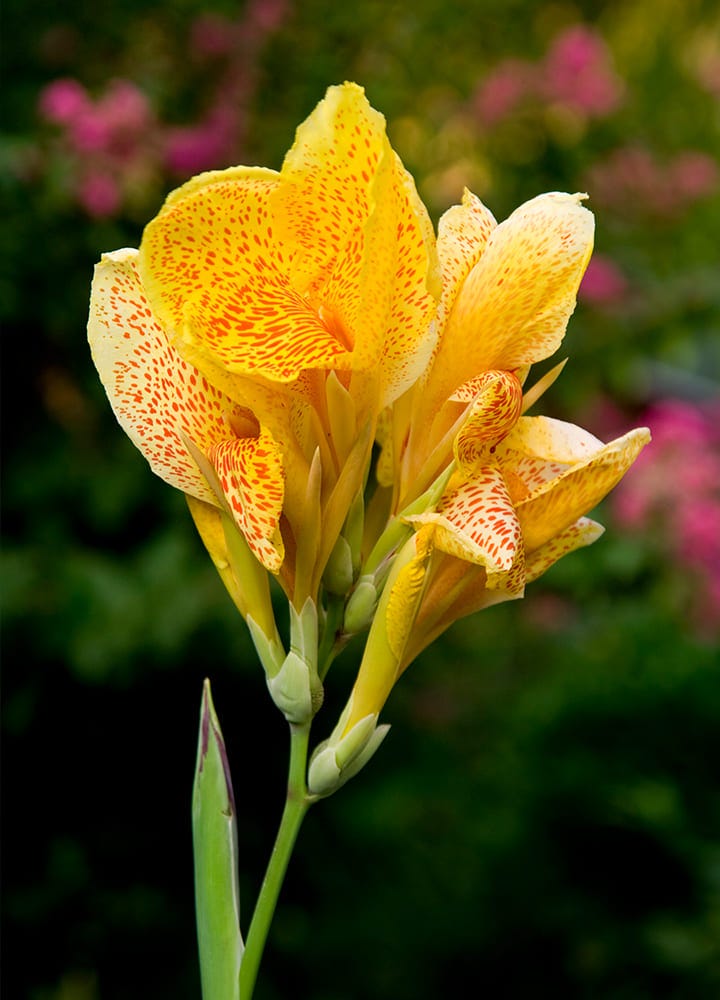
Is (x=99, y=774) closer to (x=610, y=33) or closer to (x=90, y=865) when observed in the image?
(x=90, y=865)

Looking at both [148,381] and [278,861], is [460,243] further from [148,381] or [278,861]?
[278,861]

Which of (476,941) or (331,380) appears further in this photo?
(476,941)

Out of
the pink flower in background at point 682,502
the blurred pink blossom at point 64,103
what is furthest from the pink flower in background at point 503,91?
the blurred pink blossom at point 64,103

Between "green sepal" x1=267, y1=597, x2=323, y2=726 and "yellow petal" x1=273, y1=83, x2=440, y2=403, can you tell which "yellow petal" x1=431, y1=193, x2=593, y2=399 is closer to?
"yellow petal" x1=273, y1=83, x2=440, y2=403

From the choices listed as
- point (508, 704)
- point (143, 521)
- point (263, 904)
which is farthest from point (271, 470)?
point (508, 704)

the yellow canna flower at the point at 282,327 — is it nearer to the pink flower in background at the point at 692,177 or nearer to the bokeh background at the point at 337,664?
the bokeh background at the point at 337,664
